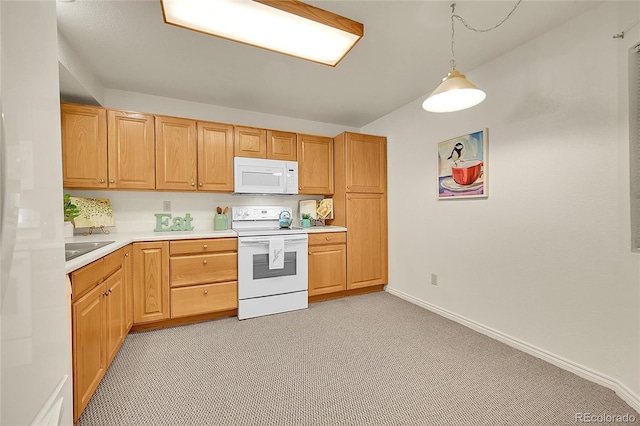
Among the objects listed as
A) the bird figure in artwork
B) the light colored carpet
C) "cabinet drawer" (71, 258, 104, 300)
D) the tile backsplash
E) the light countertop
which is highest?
the bird figure in artwork

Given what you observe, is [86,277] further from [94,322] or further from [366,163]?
[366,163]

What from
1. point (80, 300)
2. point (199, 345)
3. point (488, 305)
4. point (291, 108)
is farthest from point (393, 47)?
point (199, 345)

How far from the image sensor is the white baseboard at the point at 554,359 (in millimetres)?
1547

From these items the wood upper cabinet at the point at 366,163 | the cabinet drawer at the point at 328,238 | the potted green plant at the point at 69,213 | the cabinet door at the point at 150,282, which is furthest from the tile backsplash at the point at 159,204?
the wood upper cabinet at the point at 366,163

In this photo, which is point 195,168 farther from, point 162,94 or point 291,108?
point 291,108

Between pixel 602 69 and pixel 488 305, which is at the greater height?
pixel 602 69

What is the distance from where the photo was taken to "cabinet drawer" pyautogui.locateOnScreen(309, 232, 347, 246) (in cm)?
318

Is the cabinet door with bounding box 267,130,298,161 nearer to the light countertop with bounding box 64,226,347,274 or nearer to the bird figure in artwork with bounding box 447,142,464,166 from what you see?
the light countertop with bounding box 64,226,347,274

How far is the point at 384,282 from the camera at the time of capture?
11.8 feet

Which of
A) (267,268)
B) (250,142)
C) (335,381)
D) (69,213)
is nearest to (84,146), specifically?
(69,213)

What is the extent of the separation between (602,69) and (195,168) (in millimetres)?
3501

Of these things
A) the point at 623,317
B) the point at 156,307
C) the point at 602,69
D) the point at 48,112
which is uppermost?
the point at 602,69

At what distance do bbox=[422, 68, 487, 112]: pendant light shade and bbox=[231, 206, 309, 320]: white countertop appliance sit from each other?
1942 mm

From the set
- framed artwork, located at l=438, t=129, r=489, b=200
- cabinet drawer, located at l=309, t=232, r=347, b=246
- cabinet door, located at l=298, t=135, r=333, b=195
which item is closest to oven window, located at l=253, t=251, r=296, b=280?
cabinet drawer, located at l=309, t=232, r=347, b=246
